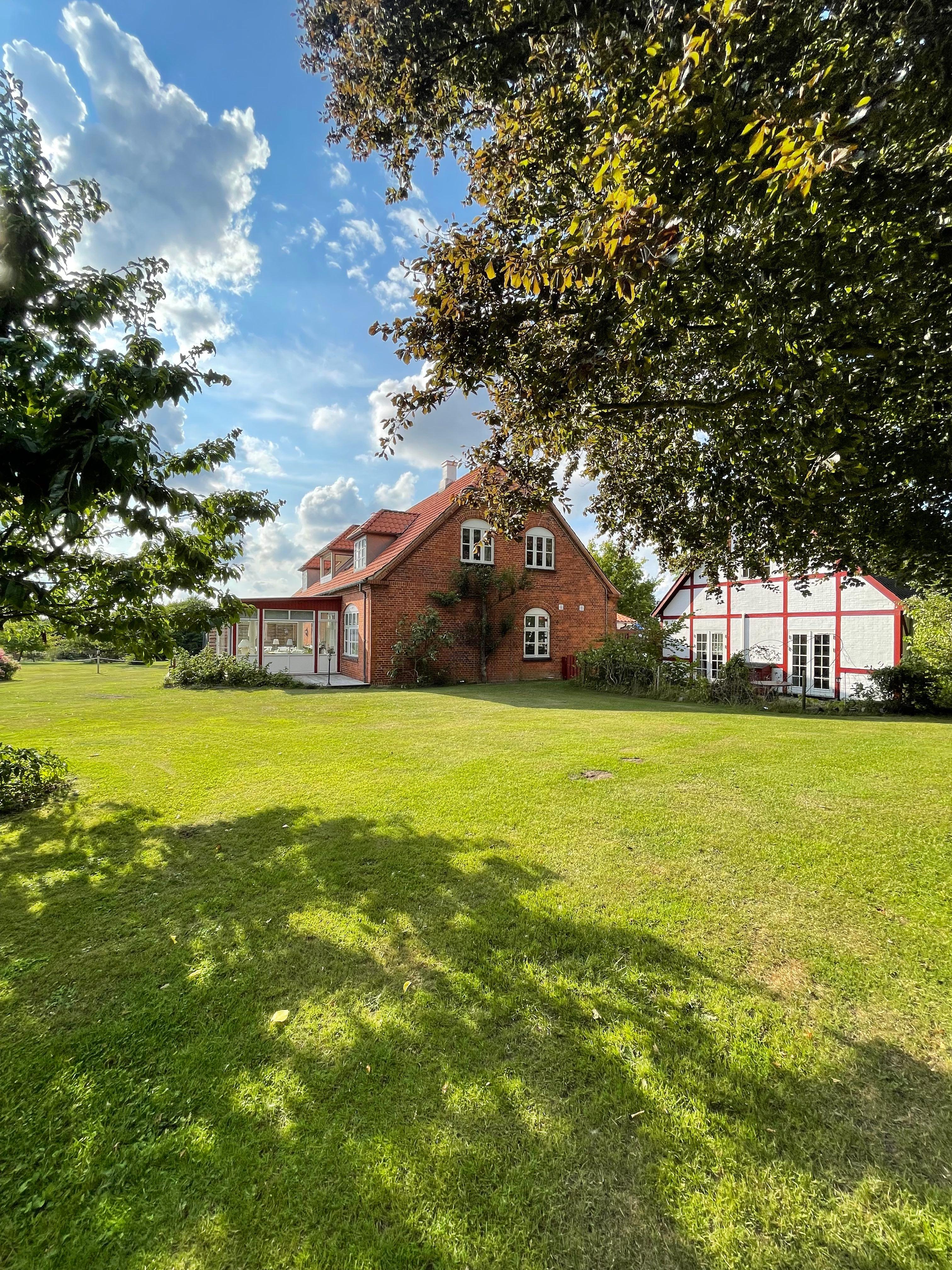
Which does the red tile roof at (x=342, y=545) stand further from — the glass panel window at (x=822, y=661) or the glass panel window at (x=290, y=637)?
the glass panel window at (x=822, y=661)

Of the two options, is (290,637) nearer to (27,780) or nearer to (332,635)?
(332,635)

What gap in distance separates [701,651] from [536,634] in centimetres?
872

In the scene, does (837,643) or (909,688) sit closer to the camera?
(909,688)

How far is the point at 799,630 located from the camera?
2128 cm

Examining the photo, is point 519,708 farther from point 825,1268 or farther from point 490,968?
point 825,1268

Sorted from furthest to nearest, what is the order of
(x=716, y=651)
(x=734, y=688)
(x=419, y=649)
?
1. (x=716, y=651)
2. (x=419, y=649)
3. (x=734, y=688)

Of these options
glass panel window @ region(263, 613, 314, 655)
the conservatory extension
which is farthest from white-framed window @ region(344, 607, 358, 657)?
glass panel window @ region(263, 613, 314, 655)

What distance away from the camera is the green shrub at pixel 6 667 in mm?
25062

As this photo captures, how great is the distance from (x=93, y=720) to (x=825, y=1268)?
1463 centimetres

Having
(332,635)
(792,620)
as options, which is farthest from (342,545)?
(792,620)

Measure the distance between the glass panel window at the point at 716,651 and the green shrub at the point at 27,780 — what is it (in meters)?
23.9

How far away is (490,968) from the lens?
321 centimetres

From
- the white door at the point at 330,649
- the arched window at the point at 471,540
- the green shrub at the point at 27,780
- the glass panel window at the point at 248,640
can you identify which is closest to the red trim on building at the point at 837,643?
the arched window at the point at 471,540

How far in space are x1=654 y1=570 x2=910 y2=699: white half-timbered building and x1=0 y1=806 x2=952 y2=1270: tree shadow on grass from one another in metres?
14.7
